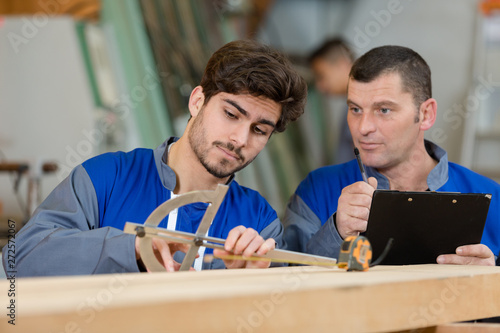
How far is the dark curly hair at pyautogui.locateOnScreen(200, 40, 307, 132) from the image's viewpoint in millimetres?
1433

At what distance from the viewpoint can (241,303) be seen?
2.13 ft

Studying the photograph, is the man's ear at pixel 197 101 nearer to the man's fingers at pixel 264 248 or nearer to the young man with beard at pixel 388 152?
the young man with beard at pixel 388 152

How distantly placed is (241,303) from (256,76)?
0.85m

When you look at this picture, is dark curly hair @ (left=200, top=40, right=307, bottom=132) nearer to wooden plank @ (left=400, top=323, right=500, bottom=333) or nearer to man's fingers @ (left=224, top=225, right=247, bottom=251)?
man's fingers @ (left=224, top=225, right=247, bottom=251)

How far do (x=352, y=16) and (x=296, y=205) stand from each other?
178 inches

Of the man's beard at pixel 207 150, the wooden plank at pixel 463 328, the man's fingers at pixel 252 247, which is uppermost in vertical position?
the man's beard at pixel 207 150

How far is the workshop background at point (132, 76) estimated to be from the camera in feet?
11.4

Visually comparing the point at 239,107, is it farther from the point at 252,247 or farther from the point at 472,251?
the point at 472,251

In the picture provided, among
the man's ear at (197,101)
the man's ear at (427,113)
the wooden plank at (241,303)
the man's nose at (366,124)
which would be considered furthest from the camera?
the man's ear at (427,113)

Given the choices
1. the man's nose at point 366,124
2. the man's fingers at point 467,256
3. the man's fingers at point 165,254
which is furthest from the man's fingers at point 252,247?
the man's nose at point 366,124

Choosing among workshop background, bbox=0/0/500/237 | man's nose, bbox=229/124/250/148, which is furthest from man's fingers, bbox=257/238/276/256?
workshop background, bbox=0/0/500/237

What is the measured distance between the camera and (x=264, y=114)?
1.45 meters

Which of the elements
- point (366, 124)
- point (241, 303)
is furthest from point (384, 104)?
point (241, 303)

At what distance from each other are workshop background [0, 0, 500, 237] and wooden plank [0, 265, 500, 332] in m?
2.73
